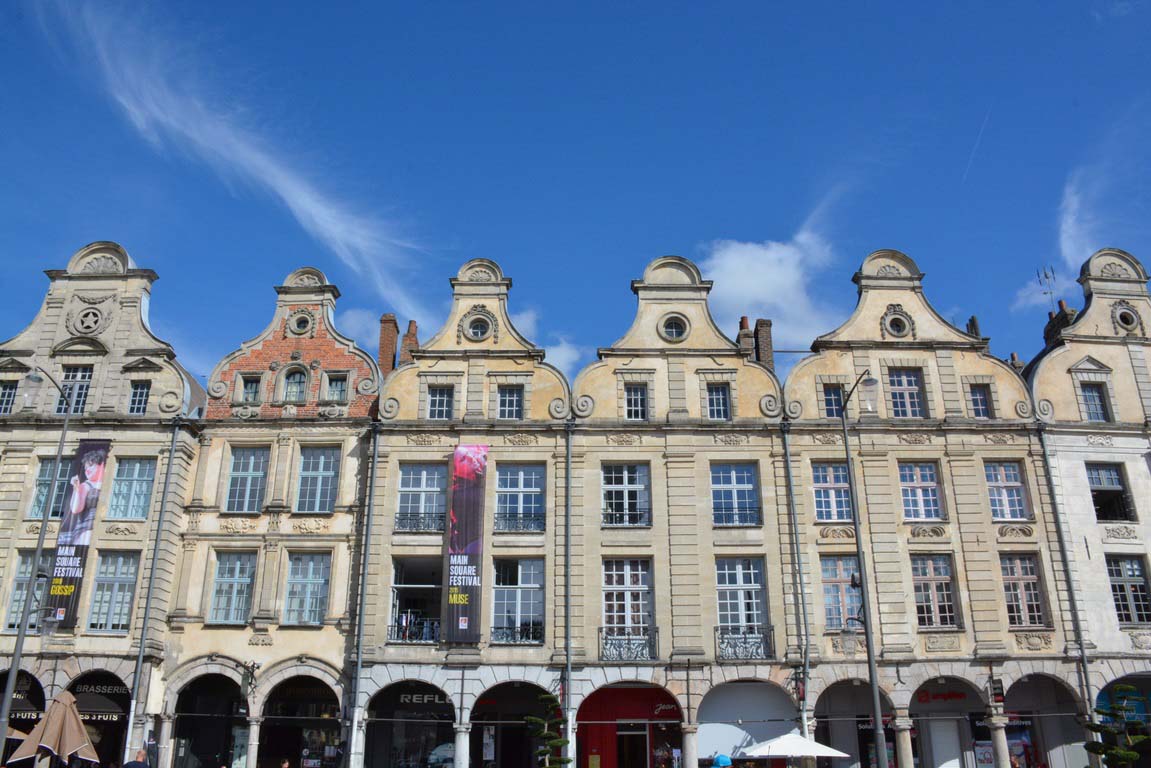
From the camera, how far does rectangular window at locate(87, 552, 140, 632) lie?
→ 25234 millimetres

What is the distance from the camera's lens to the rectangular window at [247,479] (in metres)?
26.6

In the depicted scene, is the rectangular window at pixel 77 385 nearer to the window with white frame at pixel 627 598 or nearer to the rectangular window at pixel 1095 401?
the window with white frame at pixel 627 598

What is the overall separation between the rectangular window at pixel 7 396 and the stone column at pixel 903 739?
26.0 metres

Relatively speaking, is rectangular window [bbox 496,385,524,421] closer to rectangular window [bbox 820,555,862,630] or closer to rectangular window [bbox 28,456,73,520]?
rectangular window [bbox 820,555,862,630]

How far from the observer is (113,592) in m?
25.6

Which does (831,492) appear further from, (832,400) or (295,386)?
(295,386)

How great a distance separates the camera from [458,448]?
2622 centimetres

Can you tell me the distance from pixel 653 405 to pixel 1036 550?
36.1 feet

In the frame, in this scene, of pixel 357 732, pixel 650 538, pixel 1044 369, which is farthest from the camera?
pixel 1044 369

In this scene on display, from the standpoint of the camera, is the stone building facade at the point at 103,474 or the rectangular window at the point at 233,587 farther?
the rectangular window at the point at 233,587

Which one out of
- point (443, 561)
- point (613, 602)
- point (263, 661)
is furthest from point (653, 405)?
point (263, 661)

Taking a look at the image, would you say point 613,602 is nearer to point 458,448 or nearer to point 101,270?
point 458,448

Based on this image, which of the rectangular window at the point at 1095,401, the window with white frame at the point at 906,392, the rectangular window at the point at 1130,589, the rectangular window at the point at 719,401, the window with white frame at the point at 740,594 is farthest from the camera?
the rectangular window at the point at 1095,401

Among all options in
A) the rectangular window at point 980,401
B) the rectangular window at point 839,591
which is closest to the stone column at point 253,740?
the rectangular window at point 839,591
